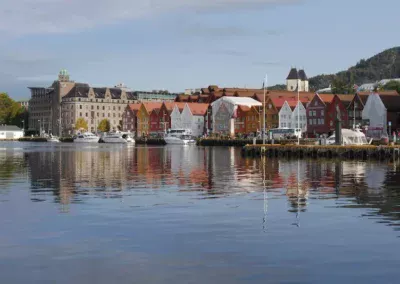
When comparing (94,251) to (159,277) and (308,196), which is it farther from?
(308,196)

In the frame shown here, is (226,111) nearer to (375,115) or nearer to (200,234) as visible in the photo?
(375,115)


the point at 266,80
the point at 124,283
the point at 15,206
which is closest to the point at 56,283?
the point at 124,283

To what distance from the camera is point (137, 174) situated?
5422cm

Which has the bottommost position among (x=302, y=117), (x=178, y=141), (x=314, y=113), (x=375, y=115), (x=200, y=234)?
(x=200, y=234)

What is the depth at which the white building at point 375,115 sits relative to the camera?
461ft

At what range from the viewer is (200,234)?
2297 cm

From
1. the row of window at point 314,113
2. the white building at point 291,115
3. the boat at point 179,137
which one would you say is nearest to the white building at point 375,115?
the row of window at point 314,113

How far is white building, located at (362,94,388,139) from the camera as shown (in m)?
140

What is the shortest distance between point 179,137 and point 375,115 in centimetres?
5823

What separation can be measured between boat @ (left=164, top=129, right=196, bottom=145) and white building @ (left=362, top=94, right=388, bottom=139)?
5249cm

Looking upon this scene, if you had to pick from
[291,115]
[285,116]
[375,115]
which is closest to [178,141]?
[285,116]

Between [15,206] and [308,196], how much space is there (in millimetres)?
15806

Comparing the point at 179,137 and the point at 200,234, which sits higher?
the point at 179,137

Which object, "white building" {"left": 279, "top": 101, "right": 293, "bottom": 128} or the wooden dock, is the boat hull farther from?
the wooden dock
